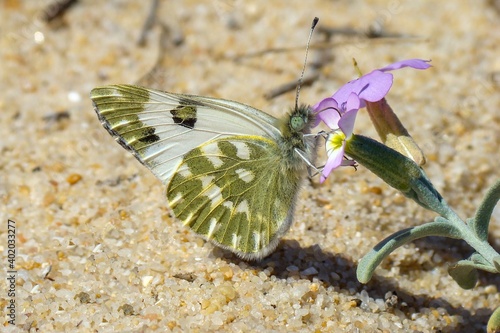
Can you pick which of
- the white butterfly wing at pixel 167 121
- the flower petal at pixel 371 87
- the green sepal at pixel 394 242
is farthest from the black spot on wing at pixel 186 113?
the green sepal at pixel 394 242

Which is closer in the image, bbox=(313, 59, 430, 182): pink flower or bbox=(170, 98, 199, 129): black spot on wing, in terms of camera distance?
bbox=(313, 59, 430, 182): pink flower

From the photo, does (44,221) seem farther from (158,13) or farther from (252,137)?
(158,13)

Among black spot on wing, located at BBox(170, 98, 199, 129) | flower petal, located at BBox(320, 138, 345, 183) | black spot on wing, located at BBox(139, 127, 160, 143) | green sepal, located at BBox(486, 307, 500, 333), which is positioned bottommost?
green sepal, located at BBox(486, 307, 500, 333)

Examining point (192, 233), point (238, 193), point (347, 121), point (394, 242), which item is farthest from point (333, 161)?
point (192, 233)

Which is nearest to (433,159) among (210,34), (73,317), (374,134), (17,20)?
(374,134)

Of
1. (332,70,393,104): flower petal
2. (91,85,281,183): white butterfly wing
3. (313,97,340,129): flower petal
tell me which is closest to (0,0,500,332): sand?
(91,85,281,183): white butterfly wing

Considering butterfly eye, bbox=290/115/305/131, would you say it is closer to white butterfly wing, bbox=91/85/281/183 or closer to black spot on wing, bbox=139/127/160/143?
white butterfly wing, bbox=91/85/281/183

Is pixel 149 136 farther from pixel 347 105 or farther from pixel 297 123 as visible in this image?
pixel 347 105
